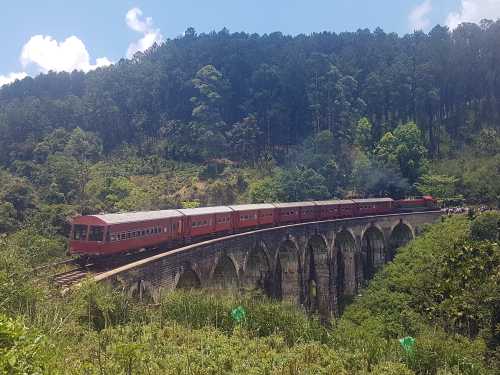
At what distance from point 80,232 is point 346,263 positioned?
24.7 metres

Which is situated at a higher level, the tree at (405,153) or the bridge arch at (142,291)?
the tree at (405,153)

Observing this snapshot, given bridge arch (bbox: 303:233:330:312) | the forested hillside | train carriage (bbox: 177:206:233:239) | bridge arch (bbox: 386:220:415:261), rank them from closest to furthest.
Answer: train carriage (bbox: 177:206:233:239) < bridge arch (bbox: 303:233:330:312) < bridge arch (bbox: 386:220:415:261) < the forested hillside

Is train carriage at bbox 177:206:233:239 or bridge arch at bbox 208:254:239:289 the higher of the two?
train carriage at bbox 177:206:233:239

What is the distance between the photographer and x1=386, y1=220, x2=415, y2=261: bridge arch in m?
40.0

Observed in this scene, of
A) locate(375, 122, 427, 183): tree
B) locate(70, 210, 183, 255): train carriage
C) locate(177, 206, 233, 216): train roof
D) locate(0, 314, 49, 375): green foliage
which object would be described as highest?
locate(375, 122, 427, 183): tree

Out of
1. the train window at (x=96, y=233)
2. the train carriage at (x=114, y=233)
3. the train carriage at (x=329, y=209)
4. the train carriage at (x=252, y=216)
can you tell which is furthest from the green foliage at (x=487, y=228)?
the train window at (x=96, y=233)

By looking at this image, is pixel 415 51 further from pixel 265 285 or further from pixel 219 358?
pixel 219 358

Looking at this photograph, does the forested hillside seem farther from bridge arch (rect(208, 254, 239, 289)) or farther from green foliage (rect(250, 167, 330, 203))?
bridge arch (rect(208, 254, 239, 289))

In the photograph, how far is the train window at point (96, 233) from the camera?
1683cm

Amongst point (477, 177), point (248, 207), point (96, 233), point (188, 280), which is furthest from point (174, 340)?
point (477, 177)

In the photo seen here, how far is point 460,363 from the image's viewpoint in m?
10.8

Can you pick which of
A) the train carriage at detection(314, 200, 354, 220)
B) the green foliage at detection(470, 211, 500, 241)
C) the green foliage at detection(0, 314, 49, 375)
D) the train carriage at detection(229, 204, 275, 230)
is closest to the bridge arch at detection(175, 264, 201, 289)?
the train carriage at detection(229, 204, 275, 230)

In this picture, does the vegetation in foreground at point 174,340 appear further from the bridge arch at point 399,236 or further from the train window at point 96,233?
the bridge arch at point 399,236

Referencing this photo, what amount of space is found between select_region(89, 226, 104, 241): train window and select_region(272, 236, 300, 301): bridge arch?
14.4m
